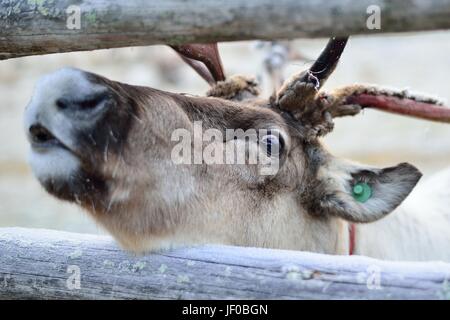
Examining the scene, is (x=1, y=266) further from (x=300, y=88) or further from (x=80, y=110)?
(x=300, y=88)

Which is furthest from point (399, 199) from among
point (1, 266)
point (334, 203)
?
point (1, 266)

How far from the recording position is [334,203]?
3422 millimetres

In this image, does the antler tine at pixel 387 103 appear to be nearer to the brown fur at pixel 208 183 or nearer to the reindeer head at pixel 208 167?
the reindeer head at pixel 208 167

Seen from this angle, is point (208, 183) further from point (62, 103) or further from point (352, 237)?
point (352, 237)

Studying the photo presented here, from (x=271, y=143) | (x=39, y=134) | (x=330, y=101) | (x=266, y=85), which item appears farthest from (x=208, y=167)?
(x=266, y=85)

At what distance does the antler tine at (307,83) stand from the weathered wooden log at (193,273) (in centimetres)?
112

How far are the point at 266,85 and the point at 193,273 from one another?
5.47 meters

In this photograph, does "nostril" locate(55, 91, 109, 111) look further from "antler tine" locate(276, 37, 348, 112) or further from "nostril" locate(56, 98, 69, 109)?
"antler tine" locate(276, 37, 348, 112)

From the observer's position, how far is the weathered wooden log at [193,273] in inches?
90.7

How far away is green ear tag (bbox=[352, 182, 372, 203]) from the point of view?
3.46 m

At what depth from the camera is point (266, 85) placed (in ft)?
25.8

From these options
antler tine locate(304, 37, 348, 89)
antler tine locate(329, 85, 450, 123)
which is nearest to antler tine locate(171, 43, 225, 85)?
antler tine locate(304, 37, 348, 89)

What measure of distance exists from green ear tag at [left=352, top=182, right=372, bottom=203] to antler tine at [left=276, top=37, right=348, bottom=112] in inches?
18.6

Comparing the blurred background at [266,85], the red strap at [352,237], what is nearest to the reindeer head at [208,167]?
the red strap at [352,237]
